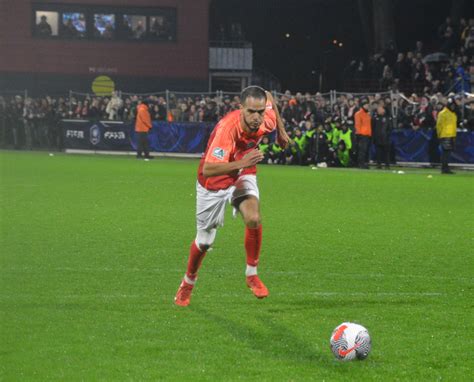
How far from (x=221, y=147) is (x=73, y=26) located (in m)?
43.0

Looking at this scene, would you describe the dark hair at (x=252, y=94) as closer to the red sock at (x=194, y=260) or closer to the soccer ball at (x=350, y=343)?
the red sock at (x=194, y=260)

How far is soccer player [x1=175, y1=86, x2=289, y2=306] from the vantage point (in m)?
9.27

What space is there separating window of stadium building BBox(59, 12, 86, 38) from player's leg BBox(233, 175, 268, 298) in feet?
138

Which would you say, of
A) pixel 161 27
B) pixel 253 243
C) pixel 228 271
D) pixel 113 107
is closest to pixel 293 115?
pixel 113 107

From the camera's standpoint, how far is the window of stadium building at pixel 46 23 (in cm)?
5094

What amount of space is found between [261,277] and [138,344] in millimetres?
3650

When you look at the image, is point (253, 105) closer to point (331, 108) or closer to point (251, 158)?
point (251, 158)

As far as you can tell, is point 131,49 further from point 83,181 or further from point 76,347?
point 76,347

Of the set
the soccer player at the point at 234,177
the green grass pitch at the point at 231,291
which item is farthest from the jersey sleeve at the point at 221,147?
the green grass pitch at the point at 231,291

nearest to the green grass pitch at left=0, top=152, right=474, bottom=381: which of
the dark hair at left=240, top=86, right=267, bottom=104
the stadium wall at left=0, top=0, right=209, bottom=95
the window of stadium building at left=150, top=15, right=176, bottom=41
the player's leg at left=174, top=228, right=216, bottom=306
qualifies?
the player's leg at left=174, top=228, right=216, bottom=306

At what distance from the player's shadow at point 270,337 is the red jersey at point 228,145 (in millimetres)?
1165

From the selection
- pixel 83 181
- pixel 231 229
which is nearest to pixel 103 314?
pixel 231 229

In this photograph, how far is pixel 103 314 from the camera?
9102mm

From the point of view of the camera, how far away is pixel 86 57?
168 ft
